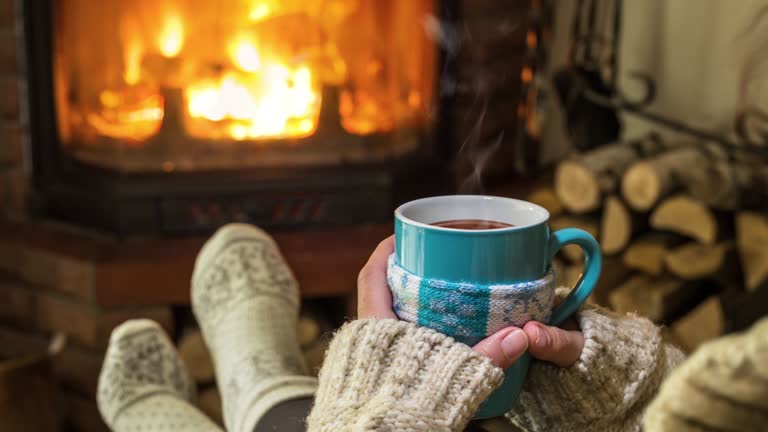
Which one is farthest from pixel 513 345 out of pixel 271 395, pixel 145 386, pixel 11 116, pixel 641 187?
pixel 11 116

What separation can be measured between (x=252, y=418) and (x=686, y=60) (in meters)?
1.19

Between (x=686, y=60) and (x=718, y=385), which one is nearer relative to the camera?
(x=718, y=385)

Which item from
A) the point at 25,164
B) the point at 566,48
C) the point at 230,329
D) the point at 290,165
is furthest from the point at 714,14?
the point at 25,164

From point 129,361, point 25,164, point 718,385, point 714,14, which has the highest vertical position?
point 714,14

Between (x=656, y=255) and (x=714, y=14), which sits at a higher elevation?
(x=714, y=14)

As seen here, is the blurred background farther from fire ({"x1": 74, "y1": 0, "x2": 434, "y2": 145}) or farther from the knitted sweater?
the knitted sweater

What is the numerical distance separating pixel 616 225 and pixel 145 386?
32.2 inches

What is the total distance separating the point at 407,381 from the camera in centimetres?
57

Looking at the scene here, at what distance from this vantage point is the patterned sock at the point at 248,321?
0.92 metres

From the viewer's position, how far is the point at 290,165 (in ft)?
4.89

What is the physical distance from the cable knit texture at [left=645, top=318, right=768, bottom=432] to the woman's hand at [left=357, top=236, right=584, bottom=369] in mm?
176

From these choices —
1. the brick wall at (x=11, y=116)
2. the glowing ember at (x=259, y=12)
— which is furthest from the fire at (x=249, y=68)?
the brick wall at (x=11, y=116)

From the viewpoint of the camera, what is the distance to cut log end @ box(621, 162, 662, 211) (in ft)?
4.53

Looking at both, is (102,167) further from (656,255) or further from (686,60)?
(686,60)
